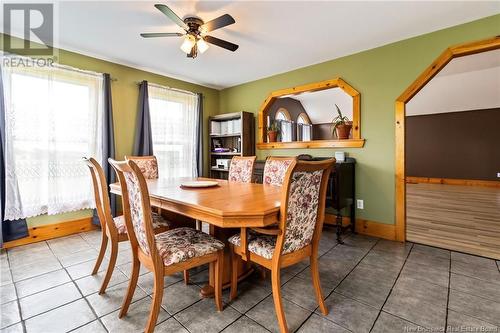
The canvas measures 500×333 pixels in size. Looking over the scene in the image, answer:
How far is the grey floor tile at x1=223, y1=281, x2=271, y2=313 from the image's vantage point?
163cm

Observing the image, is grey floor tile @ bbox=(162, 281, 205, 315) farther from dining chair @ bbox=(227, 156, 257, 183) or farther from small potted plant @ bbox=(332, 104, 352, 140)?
small potted plant @ bbox=(332, 104, 352, 140)

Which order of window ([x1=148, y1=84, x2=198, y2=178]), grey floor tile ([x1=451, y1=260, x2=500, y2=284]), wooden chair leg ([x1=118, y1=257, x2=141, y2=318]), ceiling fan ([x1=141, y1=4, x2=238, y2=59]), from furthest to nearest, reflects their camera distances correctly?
window ([x1=148, y1=84, x2=198, y2=178])
ceiling fan ([x1=141, y1=4, x2=238, y2=59])
grey floor tile ([x1=451, y1=260, x2=500, y2=284])
wooden chair leg ([x1=118, y1=257, x2=141, y2=318])

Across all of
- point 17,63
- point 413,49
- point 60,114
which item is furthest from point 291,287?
point 17,63

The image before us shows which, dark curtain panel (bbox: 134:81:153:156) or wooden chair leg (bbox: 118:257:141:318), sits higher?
dark curtain panel (bbox: 134:81:153:156)

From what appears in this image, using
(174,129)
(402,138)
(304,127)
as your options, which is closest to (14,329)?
(174,129)

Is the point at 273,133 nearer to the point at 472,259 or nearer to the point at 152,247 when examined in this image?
the point at 472,259

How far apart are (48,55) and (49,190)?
1.64 m

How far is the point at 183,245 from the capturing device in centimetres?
150

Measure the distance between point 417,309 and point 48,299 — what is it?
2554mm

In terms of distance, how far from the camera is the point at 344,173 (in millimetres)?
2975
